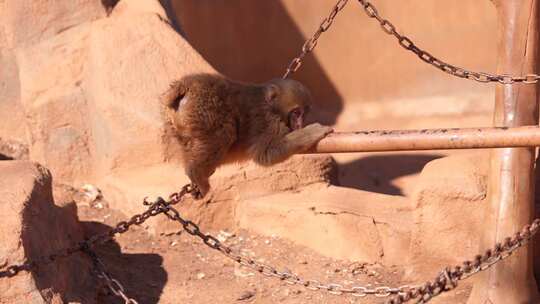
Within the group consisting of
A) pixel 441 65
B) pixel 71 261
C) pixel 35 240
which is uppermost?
pixel 441 65

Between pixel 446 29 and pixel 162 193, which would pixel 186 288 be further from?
pixel 446 29

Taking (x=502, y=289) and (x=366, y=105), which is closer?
(x=502, y=289)

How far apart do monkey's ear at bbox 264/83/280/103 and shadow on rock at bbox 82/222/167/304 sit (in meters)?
1.84

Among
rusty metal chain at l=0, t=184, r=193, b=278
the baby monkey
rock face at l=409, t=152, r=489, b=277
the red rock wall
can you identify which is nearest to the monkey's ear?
the baby monkey

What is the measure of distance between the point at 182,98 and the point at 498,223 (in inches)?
86.3

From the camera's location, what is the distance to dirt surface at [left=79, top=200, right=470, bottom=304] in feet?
16.7

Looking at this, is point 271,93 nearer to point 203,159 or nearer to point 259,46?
point 203,159

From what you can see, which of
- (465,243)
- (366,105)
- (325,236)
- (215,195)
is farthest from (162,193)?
(366,105)

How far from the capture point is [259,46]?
944 centimetres

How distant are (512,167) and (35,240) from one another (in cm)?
260

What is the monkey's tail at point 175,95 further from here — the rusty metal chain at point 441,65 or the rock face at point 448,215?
the rock face at point 448,215

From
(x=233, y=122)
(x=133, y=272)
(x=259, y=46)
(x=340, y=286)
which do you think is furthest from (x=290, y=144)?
(x=259, y=46)

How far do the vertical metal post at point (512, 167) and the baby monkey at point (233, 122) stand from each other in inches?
58.8

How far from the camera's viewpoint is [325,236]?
219 inches
